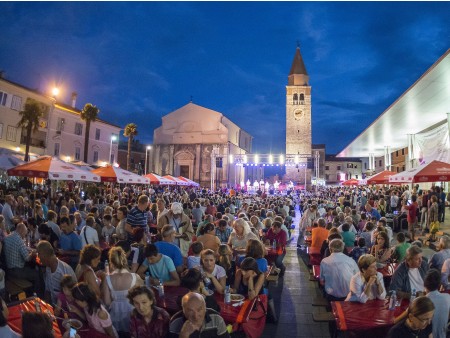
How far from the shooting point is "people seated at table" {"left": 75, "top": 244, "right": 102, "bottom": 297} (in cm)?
453

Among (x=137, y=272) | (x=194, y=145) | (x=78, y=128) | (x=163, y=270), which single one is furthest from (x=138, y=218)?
(x=194, y=145)

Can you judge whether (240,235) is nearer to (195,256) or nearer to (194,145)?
(195,256)

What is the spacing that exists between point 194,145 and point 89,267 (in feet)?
179

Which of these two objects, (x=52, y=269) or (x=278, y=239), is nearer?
(x=52, y=269)

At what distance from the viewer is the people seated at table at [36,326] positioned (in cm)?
278

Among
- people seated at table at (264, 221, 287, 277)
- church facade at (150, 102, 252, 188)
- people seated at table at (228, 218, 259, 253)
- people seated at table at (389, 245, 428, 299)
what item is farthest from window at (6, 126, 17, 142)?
people seated at table at (389, 245, 428, 299)

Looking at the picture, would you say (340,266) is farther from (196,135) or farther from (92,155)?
(196,135)

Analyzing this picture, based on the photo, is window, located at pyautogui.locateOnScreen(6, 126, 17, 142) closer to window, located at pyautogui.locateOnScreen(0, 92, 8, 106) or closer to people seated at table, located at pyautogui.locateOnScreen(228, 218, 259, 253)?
window, located at pyautogui.locateOnScreen(0, 92, 8, 106)

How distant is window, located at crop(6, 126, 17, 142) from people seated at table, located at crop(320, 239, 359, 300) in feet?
110

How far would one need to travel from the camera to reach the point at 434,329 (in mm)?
3875

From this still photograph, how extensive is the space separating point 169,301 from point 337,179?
8860cm

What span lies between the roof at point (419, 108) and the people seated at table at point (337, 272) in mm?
7969

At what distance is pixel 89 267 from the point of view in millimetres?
4711

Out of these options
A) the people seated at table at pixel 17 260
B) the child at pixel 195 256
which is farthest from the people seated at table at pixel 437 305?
the people seated at table at pixel 17 260
